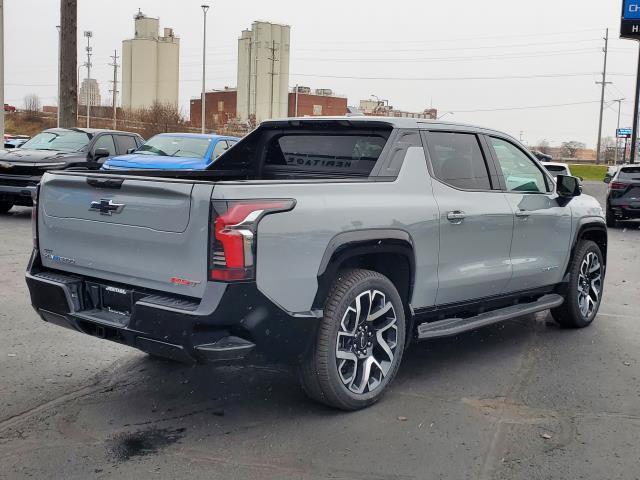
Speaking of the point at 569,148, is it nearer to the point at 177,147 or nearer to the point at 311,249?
the point at 177,147

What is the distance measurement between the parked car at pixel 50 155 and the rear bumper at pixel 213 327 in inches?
364

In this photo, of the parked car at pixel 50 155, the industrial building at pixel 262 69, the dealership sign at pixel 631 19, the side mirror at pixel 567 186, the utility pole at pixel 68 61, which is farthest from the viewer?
the industrial building at pixel 262 69

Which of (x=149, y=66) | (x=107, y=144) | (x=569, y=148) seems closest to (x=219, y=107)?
(x=149, y=66)

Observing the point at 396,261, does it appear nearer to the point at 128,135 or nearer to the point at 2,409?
the point at 2,409

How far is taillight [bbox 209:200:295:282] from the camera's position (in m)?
3.83

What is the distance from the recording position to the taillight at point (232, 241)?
3826 millimetres

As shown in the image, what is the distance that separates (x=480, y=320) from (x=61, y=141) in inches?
482

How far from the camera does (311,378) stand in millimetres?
4344

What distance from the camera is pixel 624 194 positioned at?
688 inches

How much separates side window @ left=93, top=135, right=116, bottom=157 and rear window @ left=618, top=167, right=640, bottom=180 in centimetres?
1168

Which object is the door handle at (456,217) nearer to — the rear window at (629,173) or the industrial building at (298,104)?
the rear window at (629,173)

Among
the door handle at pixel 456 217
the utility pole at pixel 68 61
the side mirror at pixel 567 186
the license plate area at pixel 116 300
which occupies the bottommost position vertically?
the license plate area at pixel 116 300

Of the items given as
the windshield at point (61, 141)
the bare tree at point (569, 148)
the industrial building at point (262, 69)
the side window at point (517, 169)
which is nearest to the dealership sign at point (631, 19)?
the windshield at point (61, 141)

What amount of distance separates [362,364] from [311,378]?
1.39 feet
